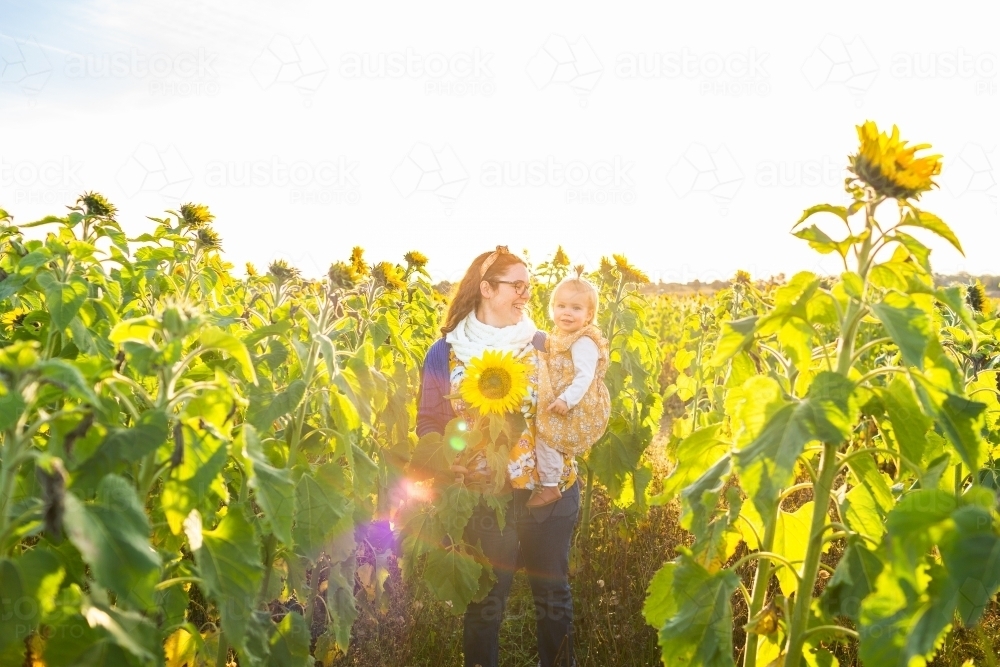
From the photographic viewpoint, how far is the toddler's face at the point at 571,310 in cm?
389

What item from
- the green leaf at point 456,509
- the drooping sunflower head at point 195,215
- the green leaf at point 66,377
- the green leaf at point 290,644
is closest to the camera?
the green leaf at point 66,377

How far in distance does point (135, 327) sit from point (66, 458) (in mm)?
412

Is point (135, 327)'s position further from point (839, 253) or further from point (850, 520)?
point (850, 520)

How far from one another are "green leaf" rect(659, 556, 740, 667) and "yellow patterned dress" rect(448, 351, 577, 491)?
140cm

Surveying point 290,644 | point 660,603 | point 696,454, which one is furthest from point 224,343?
point 660,603

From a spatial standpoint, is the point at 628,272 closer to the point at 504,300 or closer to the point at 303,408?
the point at 504,300

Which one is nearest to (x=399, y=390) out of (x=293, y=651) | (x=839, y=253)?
(x=293, y=651)

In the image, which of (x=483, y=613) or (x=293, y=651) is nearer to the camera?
(x=293, y=651)

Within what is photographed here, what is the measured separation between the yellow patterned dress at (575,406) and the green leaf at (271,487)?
1.81 m

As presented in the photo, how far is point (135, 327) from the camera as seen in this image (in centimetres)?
211

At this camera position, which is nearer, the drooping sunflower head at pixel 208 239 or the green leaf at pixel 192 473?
the green leaf at pixel 192 473

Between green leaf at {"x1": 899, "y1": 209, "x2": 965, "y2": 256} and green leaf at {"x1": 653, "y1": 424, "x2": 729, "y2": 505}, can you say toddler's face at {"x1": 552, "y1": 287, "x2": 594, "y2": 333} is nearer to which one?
green leaf at {"x1": 653, "y1": 424, "x2": 729, "y2": 505}

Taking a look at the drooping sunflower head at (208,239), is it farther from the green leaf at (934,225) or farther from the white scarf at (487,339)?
the green leaf at (934,225)

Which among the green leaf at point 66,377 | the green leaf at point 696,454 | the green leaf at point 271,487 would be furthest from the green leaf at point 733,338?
the green leaf at point 66,377
